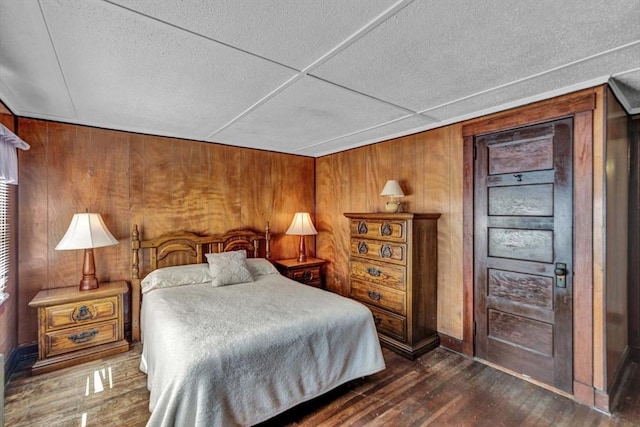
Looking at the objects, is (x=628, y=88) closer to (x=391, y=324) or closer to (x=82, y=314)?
(x=391, y=324)

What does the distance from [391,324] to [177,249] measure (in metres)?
2.60

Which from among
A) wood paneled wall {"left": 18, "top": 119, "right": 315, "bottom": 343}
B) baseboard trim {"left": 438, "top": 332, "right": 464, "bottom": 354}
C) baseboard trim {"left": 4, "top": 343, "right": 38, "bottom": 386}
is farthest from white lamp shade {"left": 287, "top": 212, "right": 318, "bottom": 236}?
baseboard trim {"left": 4, "top": 343, "right": 38, "bottom": 386}

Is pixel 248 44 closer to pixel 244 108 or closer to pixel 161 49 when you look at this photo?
pixel 161 49

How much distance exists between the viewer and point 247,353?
1.84m

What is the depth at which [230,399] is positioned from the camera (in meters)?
1.73

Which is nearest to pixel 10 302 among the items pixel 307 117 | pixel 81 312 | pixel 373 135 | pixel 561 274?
pixel 81 312

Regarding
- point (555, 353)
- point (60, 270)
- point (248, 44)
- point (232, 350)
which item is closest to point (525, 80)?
point (248, 44)

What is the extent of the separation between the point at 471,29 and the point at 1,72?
288 centimetres

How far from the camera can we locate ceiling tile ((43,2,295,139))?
1440 millimetres

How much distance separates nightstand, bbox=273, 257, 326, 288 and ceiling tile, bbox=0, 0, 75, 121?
2.85m

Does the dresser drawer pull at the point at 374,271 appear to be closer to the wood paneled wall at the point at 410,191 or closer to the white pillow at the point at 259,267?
the wood paneled wall at the point at 410,191

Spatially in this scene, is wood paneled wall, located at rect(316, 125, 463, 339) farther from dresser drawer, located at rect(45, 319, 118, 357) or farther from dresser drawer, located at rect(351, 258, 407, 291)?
dresser drawer, located at rect(45, 319, 118, 357)

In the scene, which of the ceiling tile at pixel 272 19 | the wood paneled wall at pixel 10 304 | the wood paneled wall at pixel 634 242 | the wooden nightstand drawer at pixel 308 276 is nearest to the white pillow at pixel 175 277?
the wood paneled wall at pixel 10 304

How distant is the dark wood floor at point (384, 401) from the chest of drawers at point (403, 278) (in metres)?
0.38
